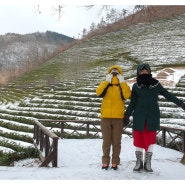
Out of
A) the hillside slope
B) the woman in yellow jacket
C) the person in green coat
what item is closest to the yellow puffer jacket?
the woman in yellow jacket

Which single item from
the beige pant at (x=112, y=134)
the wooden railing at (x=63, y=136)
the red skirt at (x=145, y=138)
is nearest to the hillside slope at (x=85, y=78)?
the wooden railing at (x=63, y=136)

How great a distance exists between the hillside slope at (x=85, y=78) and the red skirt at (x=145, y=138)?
7.84 m

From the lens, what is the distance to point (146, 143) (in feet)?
16.6

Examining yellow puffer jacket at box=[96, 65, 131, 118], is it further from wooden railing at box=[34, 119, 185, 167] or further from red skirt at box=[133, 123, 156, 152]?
wooden railing at box=[34, 119, 185, 167]

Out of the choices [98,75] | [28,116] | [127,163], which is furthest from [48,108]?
[127,163]

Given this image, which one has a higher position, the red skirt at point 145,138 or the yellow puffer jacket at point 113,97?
the yellow puffer jacket at point 113,97

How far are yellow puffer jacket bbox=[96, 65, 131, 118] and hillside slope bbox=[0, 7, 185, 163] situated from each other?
773 centimetres

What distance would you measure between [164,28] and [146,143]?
38.6 meters

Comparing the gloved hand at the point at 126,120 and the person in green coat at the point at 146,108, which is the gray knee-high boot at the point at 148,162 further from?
the gloved hand at the point at 126,120

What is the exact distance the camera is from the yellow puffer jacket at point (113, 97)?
5.11m

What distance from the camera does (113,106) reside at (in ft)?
16.8

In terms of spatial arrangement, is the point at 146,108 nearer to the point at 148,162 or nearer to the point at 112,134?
the point at 112,134

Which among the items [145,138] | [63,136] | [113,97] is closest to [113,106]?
[113,97]

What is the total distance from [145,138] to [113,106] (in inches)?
25.8
